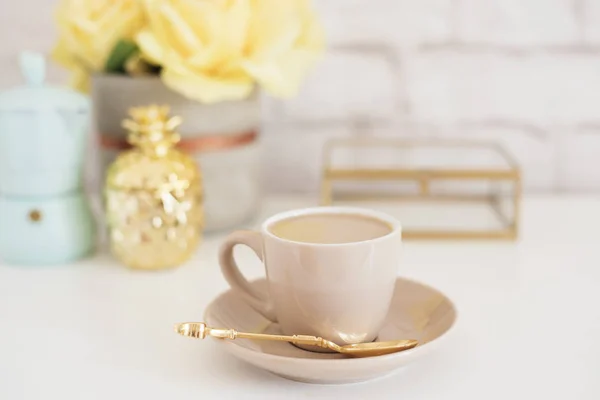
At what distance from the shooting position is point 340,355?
20.4 inches

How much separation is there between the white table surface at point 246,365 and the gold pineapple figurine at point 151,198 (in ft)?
0.09

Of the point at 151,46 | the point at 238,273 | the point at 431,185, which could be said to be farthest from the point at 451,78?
the point at 238,273

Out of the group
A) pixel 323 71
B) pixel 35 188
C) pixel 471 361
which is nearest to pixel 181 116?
pixel 35 188

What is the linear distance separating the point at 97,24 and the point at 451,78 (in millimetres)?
481

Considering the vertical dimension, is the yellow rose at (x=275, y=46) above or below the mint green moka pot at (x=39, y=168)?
above

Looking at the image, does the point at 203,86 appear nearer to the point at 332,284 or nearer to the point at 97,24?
the point at 97,24

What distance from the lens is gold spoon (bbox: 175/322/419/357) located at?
50cm

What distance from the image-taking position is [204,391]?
0.49 metres

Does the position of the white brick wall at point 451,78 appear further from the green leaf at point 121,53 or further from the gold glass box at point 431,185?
the green leaf at point 121,53

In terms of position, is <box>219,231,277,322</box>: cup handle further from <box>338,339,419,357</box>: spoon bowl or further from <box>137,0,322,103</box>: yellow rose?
<box>137,0,322,103</box>: yellow rose

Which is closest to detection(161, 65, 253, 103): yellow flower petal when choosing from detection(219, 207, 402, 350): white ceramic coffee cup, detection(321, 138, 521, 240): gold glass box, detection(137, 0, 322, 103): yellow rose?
detection(137, 0, 322, 103): yellow rose

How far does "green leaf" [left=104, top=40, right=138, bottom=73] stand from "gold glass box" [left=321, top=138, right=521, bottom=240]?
25 centimetres

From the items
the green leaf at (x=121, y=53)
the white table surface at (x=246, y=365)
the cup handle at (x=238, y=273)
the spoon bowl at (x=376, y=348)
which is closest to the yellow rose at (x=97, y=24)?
the green leaf at (x=121, y=53)

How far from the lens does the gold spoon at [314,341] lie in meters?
0.50
